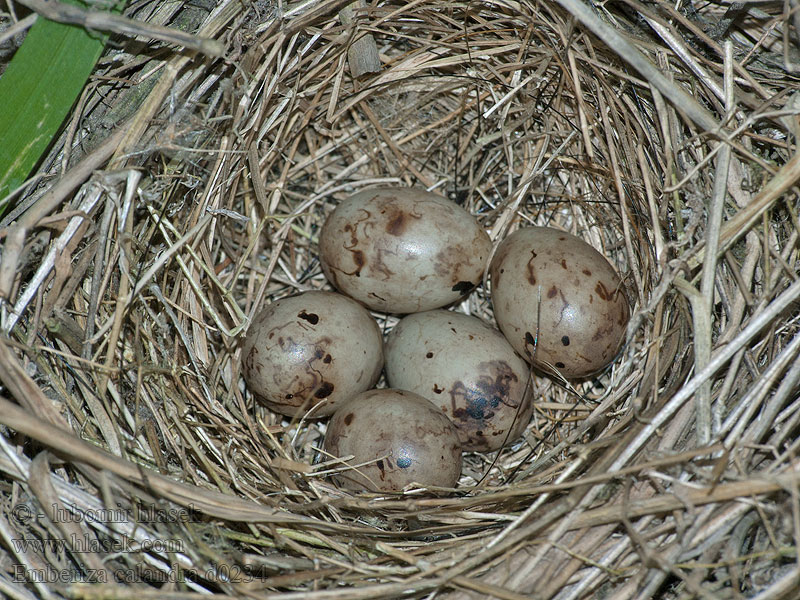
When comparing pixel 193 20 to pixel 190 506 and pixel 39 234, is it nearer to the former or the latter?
pixel 39 234

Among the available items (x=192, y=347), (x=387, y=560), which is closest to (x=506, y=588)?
(x=387, y=560)

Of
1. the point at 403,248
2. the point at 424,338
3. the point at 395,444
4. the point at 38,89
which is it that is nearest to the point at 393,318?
the point at 424,338

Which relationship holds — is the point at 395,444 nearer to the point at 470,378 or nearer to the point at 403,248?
the point at 470,378

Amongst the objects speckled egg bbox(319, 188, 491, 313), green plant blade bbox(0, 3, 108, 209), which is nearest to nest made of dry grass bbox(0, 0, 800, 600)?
green plant blade bbox(0, 3, 108, 209)

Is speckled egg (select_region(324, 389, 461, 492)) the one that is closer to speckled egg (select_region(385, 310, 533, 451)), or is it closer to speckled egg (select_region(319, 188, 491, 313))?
speckled egg (select_region(385, 310, 533, 451))

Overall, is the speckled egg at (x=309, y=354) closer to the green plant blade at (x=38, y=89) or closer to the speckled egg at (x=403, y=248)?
the speckled egg at (x=403, y=248)

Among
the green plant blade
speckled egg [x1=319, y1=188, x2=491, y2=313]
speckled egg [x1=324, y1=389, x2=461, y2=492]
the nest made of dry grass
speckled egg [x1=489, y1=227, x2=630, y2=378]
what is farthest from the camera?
speckled egg [x1=319, y1=188, x2=491, y2=313]
